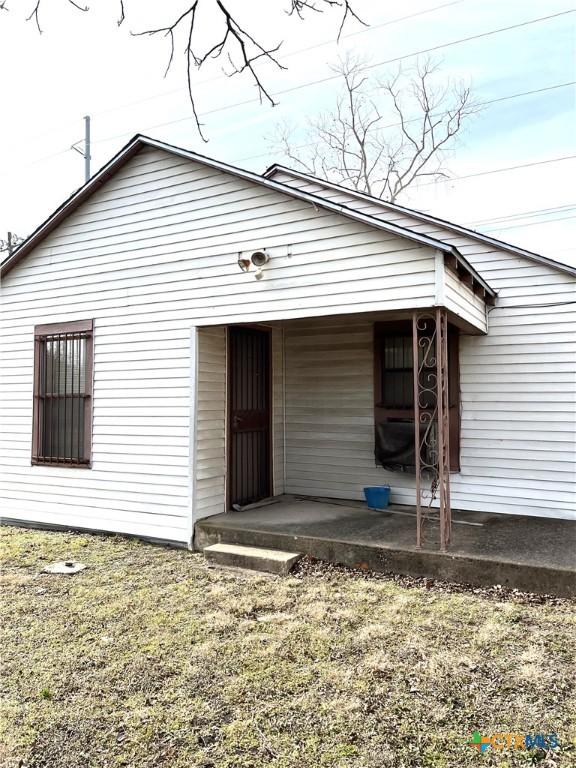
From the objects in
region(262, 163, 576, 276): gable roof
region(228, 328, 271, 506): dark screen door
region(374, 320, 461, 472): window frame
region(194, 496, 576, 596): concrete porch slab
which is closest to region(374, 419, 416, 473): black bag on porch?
region(374, 320, 461, 472): window frame

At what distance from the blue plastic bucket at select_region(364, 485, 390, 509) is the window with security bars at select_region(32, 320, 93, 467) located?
134 inches

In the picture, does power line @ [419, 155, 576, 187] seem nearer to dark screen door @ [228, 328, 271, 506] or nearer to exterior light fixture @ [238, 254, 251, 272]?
dark screen door @ [228, 328, 271, 506]

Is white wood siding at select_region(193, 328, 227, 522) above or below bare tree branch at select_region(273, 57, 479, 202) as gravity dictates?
below

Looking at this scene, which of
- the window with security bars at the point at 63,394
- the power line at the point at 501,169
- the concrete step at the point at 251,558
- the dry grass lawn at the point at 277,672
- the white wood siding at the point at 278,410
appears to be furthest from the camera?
the power line at the point at 501,169

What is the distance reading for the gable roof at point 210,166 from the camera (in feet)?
15.2

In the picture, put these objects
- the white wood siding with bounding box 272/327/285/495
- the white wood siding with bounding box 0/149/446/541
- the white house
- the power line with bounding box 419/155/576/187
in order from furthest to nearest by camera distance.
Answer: the power line with bounding box 419/155/576/187 → the white wood siding with bounding box 272/327/285/495 → the white house → the white wood siding with bounding box 0/149/446/541

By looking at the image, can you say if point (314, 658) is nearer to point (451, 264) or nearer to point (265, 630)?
point (265, 630)

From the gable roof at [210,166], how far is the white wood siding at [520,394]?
16.1 inches

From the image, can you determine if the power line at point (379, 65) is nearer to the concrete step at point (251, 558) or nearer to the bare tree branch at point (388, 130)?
the bare tree branch at point (388, 130)

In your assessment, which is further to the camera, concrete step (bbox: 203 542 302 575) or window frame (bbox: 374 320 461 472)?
window frame (bbox: 374 320 461 472)

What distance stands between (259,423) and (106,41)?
15.3 feet

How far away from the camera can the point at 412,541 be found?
4.91 m

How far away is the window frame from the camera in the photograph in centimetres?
629

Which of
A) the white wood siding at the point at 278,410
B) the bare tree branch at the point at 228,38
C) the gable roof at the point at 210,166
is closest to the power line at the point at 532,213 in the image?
the gable roof at the point at 210,166
